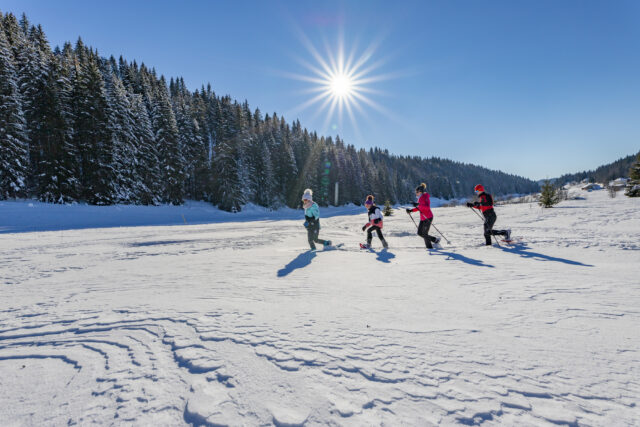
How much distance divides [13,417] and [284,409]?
130cm

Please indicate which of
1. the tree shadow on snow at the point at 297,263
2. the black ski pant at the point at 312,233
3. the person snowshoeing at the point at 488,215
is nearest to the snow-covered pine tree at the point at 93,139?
the black ski pant at the point at 312,233

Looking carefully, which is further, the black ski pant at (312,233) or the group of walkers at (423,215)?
the black ski pant at (312,233)

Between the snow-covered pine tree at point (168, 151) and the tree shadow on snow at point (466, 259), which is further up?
the snow-covered pine tree at point (168, 151)

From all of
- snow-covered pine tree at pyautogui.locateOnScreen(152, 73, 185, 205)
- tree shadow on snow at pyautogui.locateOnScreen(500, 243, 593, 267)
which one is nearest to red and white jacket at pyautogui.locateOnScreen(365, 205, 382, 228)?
tree shadow on snow at pyautogui.locateOnScreen(500, 243, 593, 267)

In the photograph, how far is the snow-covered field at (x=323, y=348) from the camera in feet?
4.14

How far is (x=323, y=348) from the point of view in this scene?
72.8 inches

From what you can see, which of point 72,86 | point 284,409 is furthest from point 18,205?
point 284,409

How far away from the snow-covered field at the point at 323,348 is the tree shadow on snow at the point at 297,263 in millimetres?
194

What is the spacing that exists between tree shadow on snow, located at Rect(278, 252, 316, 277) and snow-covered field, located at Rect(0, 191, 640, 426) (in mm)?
194

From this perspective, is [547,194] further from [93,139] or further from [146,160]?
[93,139]

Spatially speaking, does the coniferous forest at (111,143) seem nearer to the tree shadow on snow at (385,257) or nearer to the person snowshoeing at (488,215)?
the tree shadow on snow at (385,257)

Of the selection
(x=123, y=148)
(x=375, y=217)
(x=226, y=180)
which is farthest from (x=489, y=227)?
(x=123, y=148)

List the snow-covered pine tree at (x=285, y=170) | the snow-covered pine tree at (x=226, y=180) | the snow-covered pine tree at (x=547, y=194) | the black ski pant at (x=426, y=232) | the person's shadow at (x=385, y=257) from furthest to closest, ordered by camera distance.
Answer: the snow-covered pine tree at (x=285, y=170) → the snow-covered pine tree at (x=226, y=180) → the snow-covered pine tree at (x=547, y=194) → the black ski pant at (x=426, y=232) → the person's shadow at (x=385, y=257)

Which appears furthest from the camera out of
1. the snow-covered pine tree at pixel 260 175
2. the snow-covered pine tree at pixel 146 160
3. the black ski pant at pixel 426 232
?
the snow-covered pine tree at pixel 260 175
